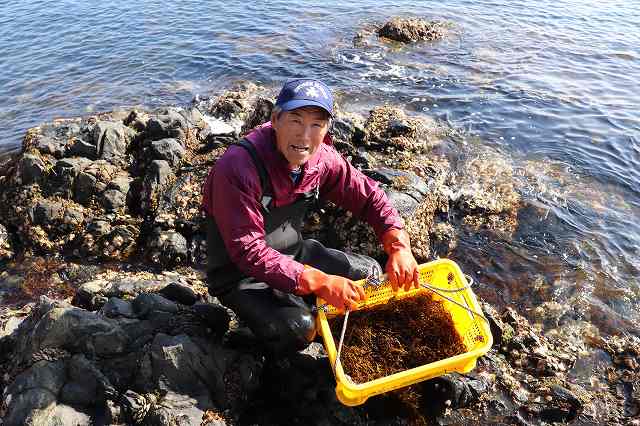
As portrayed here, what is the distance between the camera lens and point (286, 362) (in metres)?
4.23

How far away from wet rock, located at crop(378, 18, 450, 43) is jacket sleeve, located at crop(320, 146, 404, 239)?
12625 millimetres

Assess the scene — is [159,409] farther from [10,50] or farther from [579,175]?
[10,50]

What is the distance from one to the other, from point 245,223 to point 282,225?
0.71 metres

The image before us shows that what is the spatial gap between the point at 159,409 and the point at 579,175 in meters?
8.16

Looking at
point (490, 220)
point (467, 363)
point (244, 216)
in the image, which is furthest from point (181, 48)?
point (467, 363)

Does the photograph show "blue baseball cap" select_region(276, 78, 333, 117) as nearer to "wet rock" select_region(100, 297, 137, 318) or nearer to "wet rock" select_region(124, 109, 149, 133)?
"wet rock" select_region(100, 297, 137, 318)

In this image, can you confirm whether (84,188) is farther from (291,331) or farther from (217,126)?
(291,331)

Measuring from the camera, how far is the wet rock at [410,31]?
15.7 meters

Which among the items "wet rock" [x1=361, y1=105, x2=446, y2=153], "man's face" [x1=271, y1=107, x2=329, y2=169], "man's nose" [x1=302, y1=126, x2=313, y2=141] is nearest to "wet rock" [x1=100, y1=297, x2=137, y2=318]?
"man's face" [x1=271, y1=107, x2=329, y2=169]

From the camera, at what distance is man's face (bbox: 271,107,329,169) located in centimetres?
352

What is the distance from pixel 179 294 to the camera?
15.8 ft

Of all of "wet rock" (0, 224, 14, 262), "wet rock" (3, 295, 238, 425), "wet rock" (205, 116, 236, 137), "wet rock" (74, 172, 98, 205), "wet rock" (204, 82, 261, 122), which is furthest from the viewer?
"wet rock" (204, 82, 261, 122)

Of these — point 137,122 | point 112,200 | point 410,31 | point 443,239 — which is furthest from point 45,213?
point 410,31

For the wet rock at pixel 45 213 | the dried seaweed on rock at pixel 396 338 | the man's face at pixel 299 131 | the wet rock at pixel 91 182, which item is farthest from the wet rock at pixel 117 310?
the wet rock at pixel 91 182
